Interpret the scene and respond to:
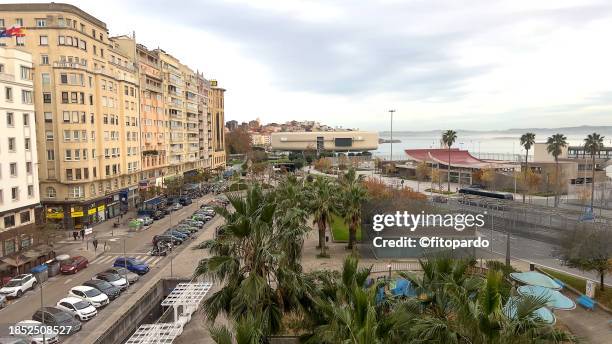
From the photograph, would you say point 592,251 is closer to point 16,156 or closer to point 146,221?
point 16,156

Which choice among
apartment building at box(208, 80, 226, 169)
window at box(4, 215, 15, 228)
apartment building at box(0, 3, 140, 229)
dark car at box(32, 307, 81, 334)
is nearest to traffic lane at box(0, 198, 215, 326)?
dark car at box(32, 307, 81, 334)

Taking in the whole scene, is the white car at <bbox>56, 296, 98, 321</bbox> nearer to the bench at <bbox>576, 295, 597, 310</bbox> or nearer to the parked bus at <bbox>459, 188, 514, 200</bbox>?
the bench at <bbox>576, 295, 597, 310</bbox>

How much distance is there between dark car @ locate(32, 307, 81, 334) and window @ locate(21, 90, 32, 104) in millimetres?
21439

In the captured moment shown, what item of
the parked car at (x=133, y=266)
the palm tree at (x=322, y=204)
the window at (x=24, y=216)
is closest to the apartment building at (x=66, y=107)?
the window at (x=24, y=216)

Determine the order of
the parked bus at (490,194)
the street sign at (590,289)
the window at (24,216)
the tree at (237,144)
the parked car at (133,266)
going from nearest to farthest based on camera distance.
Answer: the street sign at (590,289) < the parked car at (133,266) < the window at (24,216) < the parked bus at (490,194) < the tree at (237,144)

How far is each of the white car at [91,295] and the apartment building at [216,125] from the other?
226ft

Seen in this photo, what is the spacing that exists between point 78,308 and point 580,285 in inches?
1039

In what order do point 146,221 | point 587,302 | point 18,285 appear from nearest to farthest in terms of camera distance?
point 587,302, point 18,285, point 146,221

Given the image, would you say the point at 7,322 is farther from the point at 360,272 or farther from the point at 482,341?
the point at 482,341

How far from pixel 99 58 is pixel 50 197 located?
1566 cm

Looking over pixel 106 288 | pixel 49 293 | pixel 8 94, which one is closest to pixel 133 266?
pixel 106 288

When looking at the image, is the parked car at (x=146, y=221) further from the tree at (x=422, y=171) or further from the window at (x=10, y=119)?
the tree at (x=422, y=171)

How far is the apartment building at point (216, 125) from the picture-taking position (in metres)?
95.4

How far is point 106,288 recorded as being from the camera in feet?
82.8
